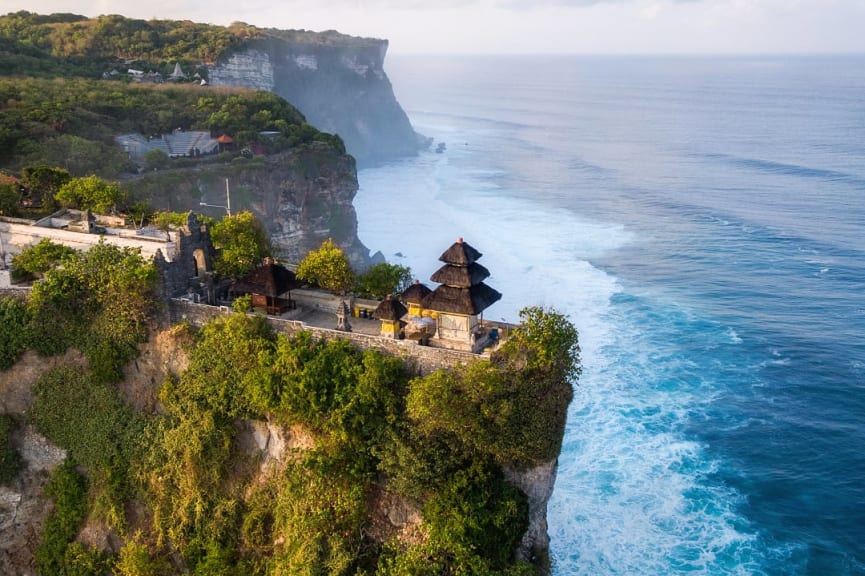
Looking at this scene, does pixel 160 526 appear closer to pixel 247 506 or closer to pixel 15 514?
pixel 247 506

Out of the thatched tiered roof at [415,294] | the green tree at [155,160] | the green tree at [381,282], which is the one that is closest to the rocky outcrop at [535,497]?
the thatched tiered roof at [415,294]

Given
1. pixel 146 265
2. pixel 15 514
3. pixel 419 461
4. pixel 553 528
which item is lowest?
pixel 553 528

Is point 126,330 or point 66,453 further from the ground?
point 126,330

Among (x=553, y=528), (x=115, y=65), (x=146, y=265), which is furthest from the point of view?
(x=115, y=65)

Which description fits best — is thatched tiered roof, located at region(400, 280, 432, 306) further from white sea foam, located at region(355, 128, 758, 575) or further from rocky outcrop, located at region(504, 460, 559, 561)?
white sea foam, located at region(355, 128, 758, 575)

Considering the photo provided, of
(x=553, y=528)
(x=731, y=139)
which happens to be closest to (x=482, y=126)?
(x=731, y=139)

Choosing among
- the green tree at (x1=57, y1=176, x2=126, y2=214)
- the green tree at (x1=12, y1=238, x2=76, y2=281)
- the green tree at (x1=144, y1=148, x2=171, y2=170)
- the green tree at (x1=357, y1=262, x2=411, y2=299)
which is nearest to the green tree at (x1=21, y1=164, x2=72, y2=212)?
the green tree at (x1=57, y1=176, x2=126, y2=214)
